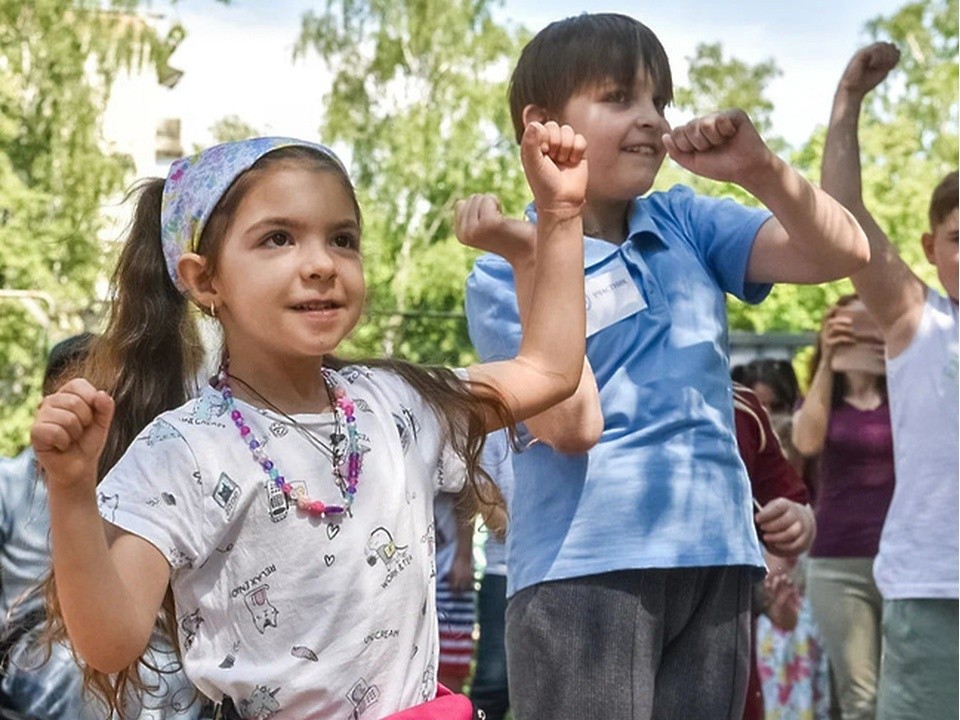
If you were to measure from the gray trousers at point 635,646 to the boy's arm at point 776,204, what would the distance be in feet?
1.62

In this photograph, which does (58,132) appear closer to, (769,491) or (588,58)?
(769,491)

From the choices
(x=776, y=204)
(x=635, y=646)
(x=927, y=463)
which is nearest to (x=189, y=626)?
(x=635, y=646)

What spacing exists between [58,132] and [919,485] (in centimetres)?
1645

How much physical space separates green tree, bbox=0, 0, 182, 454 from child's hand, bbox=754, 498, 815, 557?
13.6 metres

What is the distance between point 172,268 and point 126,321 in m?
0.13

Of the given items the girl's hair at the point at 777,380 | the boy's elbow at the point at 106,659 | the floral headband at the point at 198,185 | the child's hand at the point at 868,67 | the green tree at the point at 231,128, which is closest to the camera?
the boy's elbow at the point at 106,659

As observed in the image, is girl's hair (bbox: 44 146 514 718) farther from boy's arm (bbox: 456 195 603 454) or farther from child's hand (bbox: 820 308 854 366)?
child's hand (bbox: 820 308 854 366)

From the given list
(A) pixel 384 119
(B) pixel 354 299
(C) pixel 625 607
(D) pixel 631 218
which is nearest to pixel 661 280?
(D) pixel 631 218

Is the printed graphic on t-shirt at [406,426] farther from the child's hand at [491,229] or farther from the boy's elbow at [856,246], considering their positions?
the boy's elbow at [856,246]

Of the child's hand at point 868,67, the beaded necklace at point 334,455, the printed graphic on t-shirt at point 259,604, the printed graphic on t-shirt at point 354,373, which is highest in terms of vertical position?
the child's hand at point 868,67

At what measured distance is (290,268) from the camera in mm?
2143

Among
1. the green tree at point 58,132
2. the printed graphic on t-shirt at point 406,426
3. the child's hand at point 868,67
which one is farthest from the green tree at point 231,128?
the printed graphic on t-shirt at point 406,426

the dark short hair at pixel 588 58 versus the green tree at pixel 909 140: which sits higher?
the green tree at pixel 909 140

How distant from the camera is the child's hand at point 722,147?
2533mm
